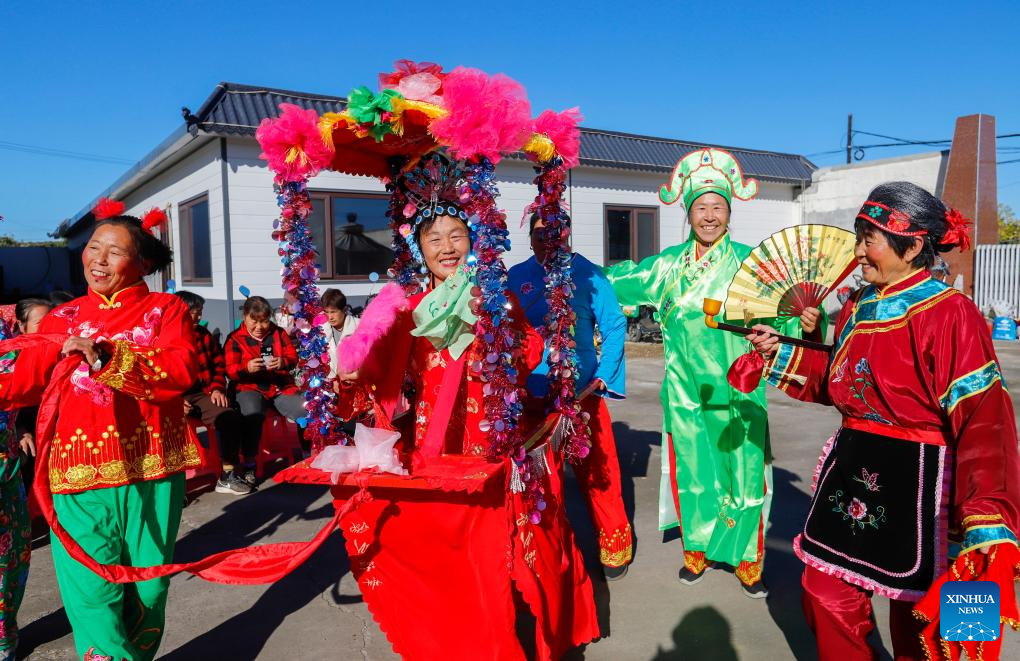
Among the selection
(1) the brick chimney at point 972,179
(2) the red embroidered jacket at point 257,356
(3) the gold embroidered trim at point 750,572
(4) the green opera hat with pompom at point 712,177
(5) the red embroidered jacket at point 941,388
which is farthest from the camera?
(1) the brick chimney at point 972,179

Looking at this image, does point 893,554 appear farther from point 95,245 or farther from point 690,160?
point 95,245

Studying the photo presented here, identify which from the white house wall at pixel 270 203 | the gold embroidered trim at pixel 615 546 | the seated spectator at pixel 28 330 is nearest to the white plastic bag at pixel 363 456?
the gold embroidered trim at pixel 615 546

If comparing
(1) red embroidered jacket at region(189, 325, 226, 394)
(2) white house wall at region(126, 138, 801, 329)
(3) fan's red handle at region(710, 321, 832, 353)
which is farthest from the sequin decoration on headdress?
(2) white house wall at region(126, 138, 801, 329)

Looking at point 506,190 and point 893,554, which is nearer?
point 893,554

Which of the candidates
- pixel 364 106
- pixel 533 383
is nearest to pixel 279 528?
pixel 533 383

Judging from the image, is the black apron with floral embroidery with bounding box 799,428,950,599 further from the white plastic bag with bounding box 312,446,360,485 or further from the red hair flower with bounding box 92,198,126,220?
the red hair flower with bounding box 92,198,126,220

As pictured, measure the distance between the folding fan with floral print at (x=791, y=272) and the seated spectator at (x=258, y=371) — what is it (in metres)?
4.24

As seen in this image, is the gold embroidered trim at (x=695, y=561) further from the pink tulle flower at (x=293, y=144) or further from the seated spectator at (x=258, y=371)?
the seated spectator at (x=258, y=371)

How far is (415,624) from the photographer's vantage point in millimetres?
2871

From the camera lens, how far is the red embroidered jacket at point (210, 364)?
234 inches

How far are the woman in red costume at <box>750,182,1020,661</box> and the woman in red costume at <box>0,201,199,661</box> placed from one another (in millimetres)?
2483

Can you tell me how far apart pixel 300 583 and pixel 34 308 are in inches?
88.1

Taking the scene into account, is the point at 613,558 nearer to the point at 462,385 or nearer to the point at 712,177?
the point at 462,385

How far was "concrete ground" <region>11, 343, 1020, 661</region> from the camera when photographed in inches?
130
